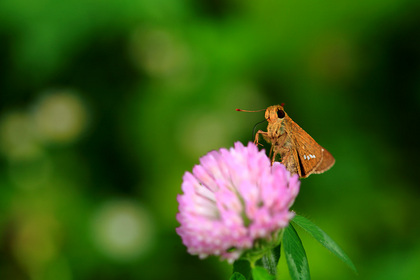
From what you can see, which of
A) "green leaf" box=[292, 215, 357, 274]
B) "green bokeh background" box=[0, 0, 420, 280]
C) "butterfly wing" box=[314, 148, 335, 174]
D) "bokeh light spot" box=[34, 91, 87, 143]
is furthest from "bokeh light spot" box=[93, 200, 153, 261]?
"green leaf" box=[292, 215, 357, 274]

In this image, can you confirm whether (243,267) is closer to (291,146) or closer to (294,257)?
(294,257)

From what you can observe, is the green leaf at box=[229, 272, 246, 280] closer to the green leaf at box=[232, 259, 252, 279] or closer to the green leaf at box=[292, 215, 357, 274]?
the green leaf at box=[232, 259, 252, 279]

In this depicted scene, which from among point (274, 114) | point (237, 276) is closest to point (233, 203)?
point (237, 276)

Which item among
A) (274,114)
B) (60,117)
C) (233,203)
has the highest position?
(274,114)

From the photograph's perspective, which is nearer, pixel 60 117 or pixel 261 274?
pixel 261 274

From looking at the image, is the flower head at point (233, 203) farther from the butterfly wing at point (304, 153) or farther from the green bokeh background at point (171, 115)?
the green bokeh background at point (171, 115)

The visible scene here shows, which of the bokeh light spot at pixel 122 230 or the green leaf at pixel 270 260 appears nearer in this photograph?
the green leaf at pixel 270 260

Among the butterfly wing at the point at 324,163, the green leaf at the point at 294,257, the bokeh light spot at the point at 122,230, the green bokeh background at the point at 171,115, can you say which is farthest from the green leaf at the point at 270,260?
the bokeh light spot at the point at 122,230
